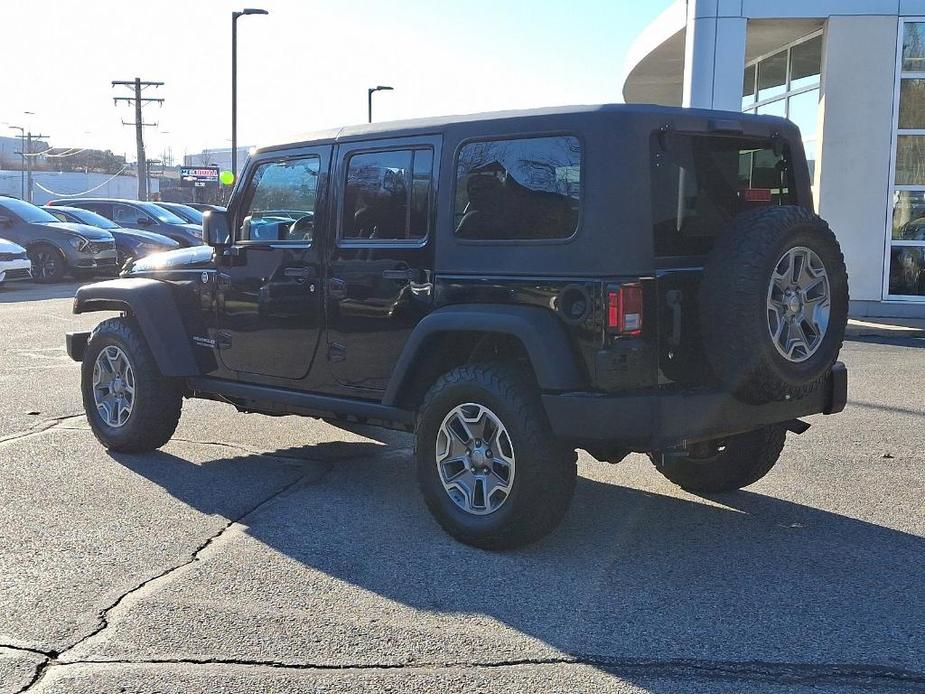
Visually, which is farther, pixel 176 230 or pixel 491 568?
pixel 176 230

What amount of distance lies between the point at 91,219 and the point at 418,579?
63.5 feet

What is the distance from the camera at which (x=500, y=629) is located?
373 cm

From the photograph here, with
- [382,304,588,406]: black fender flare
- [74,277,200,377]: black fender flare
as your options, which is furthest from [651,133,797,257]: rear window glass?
[74,277,200,377]: black fender flare

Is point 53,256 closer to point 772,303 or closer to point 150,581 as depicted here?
point 150,581

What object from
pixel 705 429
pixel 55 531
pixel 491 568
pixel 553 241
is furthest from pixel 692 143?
pixel 55 531

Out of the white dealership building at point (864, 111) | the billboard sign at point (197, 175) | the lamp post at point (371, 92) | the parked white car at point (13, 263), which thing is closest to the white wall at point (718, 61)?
the white dealership building at point (864, 111)

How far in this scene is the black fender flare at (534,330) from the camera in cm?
427

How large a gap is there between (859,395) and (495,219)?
5189mm

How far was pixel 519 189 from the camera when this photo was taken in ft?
15.2

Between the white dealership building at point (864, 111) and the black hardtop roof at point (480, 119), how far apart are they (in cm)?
1085

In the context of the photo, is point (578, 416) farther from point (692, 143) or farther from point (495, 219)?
point (692, 143)

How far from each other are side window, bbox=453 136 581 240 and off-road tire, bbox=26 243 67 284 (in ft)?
54.3

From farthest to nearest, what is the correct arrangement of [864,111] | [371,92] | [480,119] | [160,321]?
[371,92], [864,111], [160,321], [480,119]

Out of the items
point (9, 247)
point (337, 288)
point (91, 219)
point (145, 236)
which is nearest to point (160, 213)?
point (91, 219)
